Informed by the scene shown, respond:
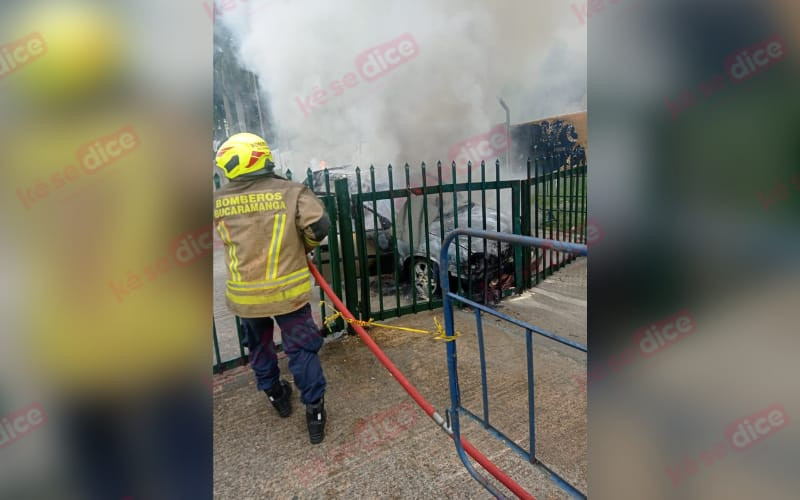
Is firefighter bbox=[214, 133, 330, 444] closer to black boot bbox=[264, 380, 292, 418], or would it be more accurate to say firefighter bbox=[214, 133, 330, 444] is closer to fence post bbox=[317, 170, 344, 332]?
black boot bbox=[264, 380, 292, 418]

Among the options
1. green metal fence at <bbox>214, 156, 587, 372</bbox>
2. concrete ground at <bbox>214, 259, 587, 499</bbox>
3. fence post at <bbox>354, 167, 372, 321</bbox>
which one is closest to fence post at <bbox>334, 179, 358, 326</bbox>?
green metal fence at <bbox>214, 156, 587, 372</bbox>

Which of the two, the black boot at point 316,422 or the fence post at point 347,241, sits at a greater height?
the fence post at point 347,241

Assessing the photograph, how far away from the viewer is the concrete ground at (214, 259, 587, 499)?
217 centimetres

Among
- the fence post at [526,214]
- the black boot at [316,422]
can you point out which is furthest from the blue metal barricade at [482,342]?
the fence post at [526,214]

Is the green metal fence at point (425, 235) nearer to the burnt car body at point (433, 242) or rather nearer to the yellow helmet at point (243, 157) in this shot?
the burnt car body at point (433, 242)

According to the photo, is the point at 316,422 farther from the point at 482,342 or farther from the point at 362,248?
the point at 362,248

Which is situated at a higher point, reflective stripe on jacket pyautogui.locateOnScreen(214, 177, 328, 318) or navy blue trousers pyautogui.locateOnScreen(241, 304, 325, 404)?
reflective stripe on jacket pyautogui.locateOnScreen(214, 177, 328, 318)

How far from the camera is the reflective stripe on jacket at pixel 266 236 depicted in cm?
238

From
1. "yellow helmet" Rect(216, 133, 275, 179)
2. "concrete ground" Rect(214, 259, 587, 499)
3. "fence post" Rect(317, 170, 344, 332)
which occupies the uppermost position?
"yellow helmet" Rect(216, 133, 275, 179)
